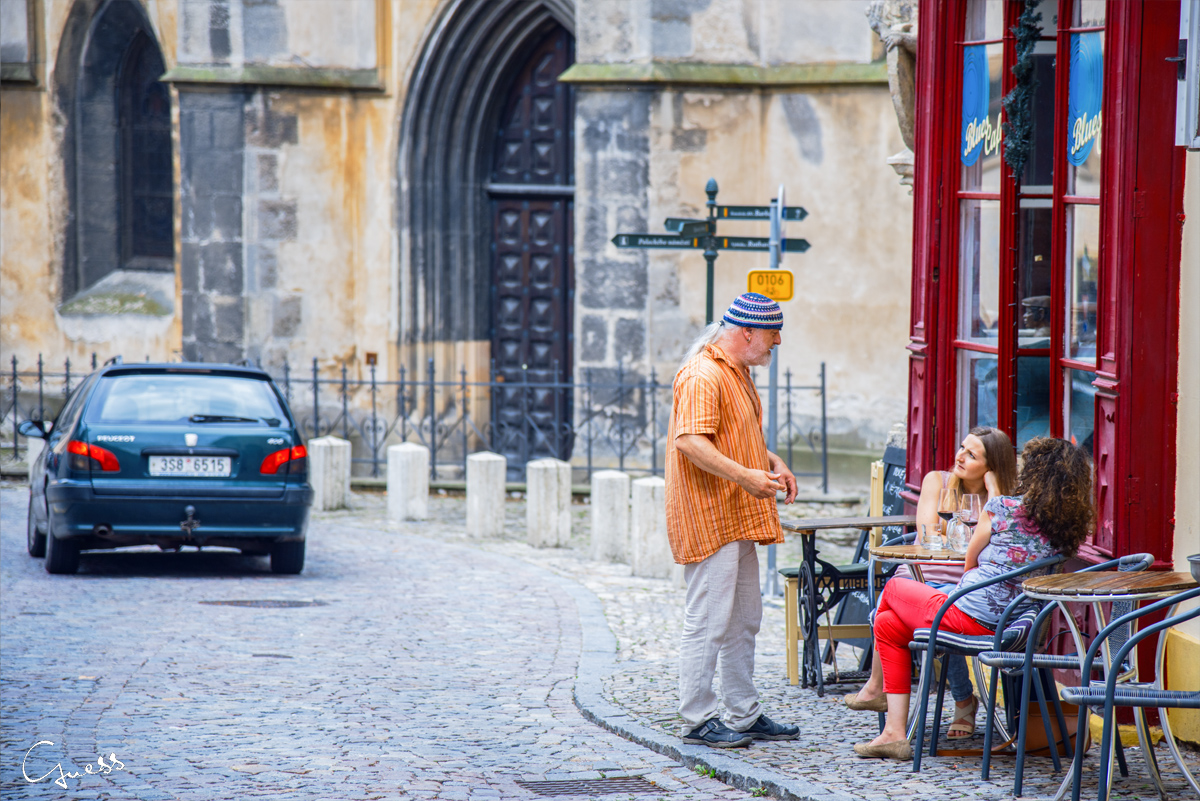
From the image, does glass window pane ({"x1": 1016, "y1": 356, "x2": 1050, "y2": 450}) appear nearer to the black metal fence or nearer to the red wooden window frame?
the red wooden window frame

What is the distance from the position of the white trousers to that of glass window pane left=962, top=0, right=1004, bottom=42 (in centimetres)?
289

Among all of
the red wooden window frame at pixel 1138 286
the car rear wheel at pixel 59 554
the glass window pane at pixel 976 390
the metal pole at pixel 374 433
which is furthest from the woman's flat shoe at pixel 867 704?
the metal pole at pixel 374 433

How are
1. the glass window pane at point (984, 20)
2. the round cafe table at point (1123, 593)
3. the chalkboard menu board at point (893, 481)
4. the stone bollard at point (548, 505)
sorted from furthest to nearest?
1. the stone bollard at point (548, 505)
2. the chalkboard menu board at point (893, 481)
3. the glass window pane at point (984, 20)
4. the round cafe table at point (1123, 593)

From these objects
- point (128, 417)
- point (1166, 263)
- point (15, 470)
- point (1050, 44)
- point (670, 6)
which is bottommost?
point (15, 470)

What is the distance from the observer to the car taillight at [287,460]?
1055 centimetres

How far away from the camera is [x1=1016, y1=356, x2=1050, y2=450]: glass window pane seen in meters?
7.15

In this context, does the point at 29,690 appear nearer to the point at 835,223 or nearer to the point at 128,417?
the point at 128,417

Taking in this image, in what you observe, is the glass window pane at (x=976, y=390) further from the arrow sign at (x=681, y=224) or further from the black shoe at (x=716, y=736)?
the arrow sign at (x=681, y=224)

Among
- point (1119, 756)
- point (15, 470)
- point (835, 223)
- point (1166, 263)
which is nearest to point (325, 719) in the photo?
point (1119, 756)

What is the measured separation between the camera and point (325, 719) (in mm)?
6734

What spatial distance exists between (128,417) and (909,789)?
263 inches

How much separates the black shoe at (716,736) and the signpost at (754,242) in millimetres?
4023

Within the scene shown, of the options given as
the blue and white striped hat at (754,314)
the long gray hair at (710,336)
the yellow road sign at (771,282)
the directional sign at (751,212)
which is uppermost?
the directional sign at (751,212)

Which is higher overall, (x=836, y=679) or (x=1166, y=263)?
(x=1166, y=263)
